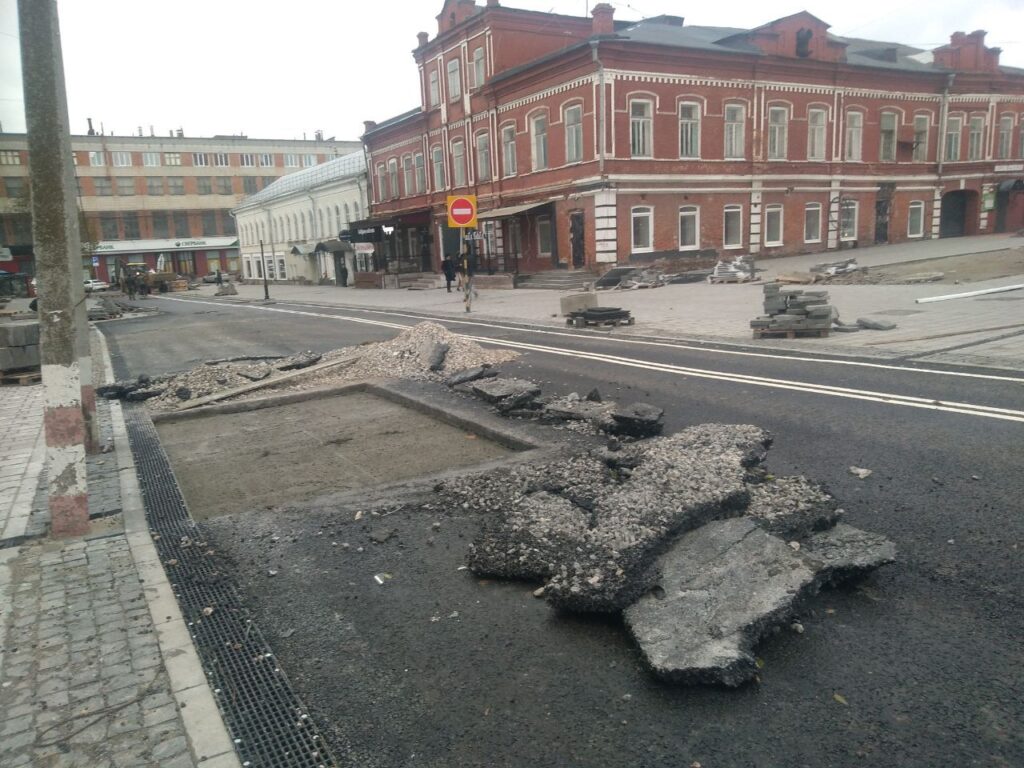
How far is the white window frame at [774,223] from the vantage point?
118 ft

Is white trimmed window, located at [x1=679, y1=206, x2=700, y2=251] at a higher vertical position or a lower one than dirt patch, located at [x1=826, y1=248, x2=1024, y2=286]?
higher

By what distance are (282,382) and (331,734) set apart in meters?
8.01

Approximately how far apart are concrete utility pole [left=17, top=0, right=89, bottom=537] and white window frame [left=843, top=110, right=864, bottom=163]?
40.7m

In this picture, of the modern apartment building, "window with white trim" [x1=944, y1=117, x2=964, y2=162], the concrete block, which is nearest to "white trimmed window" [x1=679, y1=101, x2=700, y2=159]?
the concrete block

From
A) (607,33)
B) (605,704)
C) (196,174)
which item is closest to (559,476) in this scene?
(605,704)

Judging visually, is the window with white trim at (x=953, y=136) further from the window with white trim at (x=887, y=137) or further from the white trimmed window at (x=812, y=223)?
the white trimmed window at (x=812, y=223)

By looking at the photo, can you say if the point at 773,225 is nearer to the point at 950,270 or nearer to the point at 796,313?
the point at 950,270

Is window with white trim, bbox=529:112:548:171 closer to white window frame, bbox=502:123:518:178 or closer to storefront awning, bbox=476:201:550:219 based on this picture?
white window frame, bbox=502:123:518:178

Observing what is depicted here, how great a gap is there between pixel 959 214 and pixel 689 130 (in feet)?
74.6

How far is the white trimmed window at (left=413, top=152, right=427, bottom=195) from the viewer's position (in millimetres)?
45153

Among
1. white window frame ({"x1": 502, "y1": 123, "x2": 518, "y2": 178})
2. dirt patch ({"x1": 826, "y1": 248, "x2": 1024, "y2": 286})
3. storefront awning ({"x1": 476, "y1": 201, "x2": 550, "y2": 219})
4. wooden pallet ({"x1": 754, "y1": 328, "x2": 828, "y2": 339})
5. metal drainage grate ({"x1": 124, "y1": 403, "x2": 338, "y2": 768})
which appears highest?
white window frame ({"x1": 502, "y1": 123, "x2": 518, "y2": 178})

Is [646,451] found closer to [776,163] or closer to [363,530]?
[363,530]

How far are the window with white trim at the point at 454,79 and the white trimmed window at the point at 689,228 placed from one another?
1503 cm

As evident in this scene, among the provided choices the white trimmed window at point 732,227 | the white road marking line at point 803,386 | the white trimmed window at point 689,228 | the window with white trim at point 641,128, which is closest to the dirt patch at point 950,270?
the white trimmed window at point 732,227
